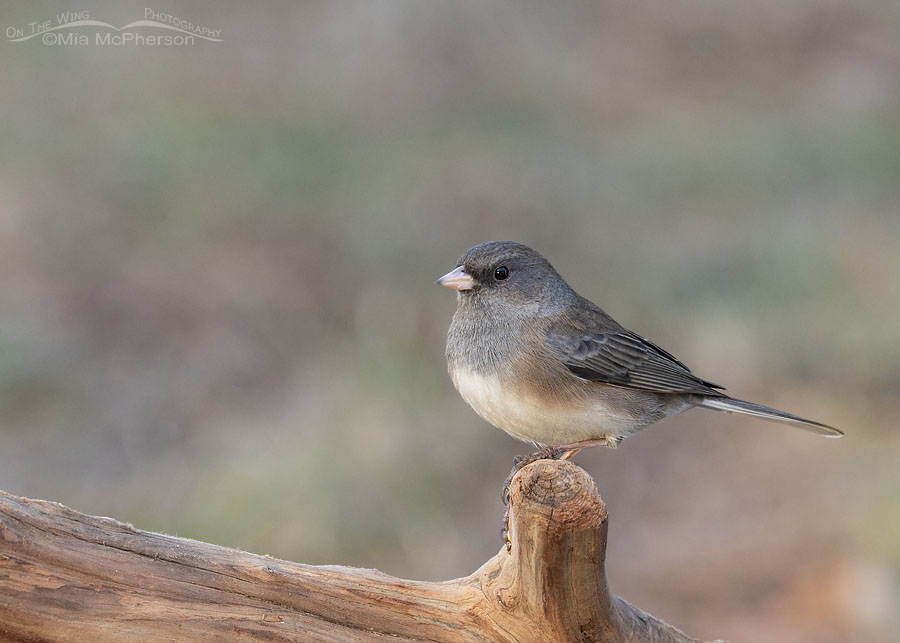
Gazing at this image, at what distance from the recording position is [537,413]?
10.4 ft

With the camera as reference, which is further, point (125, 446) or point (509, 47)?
point (509, 47)

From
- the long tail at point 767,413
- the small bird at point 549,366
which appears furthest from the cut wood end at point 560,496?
the long tail at point 767,413

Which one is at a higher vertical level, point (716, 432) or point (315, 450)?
point (716, 432)

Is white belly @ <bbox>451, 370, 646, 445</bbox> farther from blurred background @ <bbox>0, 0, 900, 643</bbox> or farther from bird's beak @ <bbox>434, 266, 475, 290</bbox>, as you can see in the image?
blurred background @ <bbox>0, 0, 900, 643</bbox>

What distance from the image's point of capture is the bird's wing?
3.40 m

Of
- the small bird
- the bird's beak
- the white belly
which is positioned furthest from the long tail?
the bird's beak

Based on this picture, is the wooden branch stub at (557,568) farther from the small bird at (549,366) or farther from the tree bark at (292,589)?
the small bird at (549,366)

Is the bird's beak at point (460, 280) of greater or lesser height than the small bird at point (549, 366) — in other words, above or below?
above

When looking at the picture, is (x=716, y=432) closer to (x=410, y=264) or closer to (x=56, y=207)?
(x=410, y=264)

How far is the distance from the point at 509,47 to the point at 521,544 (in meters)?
8.31

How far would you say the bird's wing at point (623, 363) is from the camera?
3.40 meters

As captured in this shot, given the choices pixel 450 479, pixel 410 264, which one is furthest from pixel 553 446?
pixel 410 264

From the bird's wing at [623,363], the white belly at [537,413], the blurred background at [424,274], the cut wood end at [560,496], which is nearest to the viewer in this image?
the cut wood end at [560,496]

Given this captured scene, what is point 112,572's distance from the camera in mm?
2443
